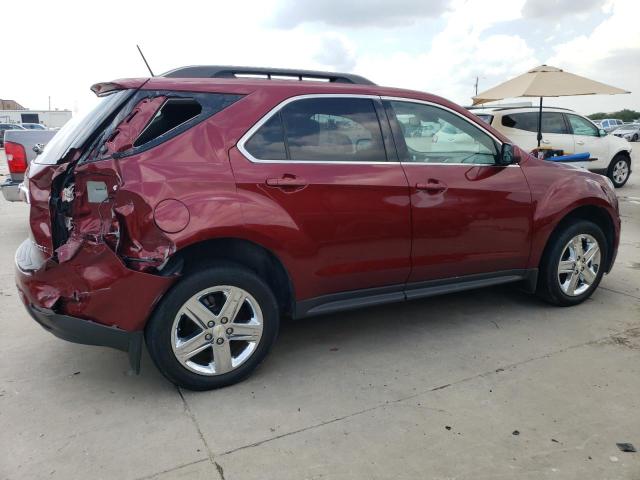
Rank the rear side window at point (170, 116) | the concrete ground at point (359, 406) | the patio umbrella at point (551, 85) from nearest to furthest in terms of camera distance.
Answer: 1. the concrete ground at point (359, 406)
2. the rear side window at point (170, 116)
3. the patio umbrella at point (551, 85)

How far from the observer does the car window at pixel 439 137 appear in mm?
3516

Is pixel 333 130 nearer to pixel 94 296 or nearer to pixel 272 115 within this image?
pixel 272 115

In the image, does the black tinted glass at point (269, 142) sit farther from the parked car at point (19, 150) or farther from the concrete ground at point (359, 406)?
Result: the parked car at point (19, 150)

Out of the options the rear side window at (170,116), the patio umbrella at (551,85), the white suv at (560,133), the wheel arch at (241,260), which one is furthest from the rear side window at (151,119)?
the white suv at (560,133)

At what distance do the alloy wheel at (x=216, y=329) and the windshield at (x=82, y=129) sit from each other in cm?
107

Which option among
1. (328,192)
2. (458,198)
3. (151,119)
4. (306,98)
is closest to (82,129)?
(151,119)

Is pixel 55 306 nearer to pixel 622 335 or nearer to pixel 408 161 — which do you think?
pixel 408 161

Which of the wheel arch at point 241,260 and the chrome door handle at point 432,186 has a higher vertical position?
the chrome door handle at point 432,186

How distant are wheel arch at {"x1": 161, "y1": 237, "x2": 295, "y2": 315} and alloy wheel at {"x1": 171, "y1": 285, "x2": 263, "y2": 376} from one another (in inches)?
7.4

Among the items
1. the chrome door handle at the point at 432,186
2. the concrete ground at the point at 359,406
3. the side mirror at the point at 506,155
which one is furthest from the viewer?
the side mirror at the point at 506,155

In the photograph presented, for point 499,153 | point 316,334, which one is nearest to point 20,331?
point 316,334

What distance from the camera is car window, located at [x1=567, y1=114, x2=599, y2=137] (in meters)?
11.0

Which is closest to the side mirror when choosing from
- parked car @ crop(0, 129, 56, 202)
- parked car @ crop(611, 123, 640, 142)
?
parked car @ crop(0, 129, 56, 202)

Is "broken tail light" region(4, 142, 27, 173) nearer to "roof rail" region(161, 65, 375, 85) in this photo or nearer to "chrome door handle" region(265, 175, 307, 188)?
"roof rail" region(161, 65, 375, 85)
